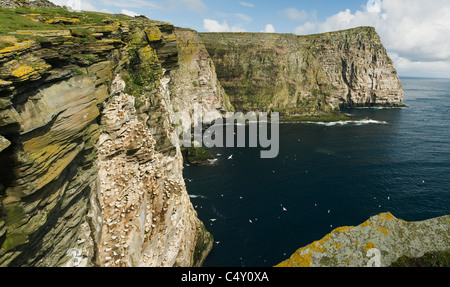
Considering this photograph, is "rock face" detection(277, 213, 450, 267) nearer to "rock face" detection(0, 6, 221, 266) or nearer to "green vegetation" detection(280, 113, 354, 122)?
"rock face" detection(0, 6, 221, 266)

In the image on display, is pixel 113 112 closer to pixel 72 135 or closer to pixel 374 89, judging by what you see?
pixel 72 135

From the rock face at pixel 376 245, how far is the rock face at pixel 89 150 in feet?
36.5

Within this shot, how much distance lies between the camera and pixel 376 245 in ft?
20.8

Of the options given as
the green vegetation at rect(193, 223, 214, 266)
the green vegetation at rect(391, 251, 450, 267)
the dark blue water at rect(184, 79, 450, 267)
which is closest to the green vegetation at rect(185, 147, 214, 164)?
the dark blue water at rect(184, 79, 450, 267)

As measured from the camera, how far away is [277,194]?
2009 inches

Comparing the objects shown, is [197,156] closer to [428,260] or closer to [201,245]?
[201,245]

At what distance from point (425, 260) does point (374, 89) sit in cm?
17895

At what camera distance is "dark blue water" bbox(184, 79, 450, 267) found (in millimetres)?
38656

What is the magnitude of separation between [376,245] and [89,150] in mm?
16830

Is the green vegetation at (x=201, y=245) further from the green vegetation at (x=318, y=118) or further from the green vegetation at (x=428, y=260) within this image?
the green vegetation at (x=318, y=118)

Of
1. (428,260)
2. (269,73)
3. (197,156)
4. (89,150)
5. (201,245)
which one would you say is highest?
(269,73)

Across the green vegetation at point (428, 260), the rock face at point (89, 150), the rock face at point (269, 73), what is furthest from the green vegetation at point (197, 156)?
the rock face at point (269, 73)

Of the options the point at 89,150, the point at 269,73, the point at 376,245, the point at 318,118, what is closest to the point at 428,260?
the point at 376,245
